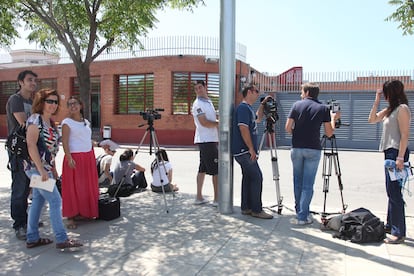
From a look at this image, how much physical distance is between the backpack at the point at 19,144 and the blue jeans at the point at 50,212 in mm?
406

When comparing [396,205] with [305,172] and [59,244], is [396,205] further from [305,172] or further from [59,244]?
[59,244]

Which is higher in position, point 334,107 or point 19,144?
point 334,107

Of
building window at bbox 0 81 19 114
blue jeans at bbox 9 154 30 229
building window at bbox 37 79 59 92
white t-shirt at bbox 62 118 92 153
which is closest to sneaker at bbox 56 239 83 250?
blue jeans at bbox 9 154 30 229

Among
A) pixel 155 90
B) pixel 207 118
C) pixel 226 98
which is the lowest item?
pixel 207 118

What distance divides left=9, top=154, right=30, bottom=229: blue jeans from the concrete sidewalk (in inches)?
10.7

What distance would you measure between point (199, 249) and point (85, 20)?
5884 millimetres

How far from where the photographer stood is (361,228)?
14.8ft

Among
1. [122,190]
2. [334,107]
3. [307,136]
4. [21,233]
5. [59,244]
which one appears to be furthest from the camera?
[122,190]

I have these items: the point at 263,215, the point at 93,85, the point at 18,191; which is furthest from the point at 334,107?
the point at 93,85

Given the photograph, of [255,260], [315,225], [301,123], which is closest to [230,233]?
[255,260]

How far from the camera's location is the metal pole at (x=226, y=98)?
564cm

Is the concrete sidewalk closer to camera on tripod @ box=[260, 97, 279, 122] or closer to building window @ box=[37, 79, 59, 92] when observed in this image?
camera on tripod @ box=[260, 97, 279, 122]

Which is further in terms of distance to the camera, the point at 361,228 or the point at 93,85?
the point at 93,85

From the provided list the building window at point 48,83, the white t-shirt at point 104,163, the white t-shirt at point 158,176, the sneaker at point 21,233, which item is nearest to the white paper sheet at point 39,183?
the sneaker at point 21,233
